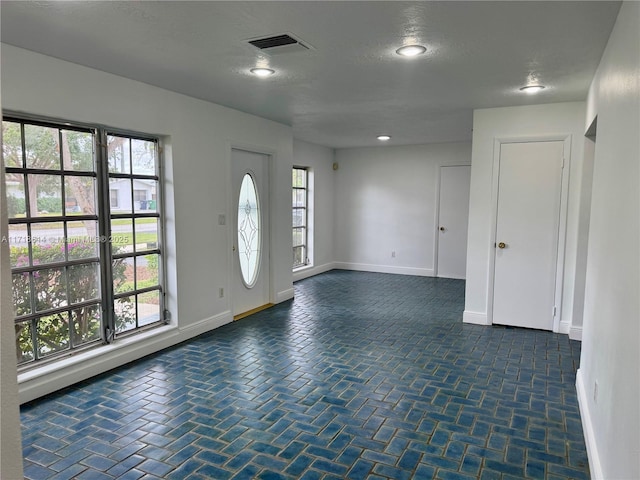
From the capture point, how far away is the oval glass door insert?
548 cm

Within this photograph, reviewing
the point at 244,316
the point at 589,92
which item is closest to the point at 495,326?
the point at 589,92

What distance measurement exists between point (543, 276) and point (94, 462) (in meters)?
4.57

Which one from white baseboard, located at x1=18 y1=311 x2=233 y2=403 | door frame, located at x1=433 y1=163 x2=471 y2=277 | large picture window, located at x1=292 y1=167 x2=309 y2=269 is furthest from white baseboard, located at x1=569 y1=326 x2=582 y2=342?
large picture window, located at x1=292 y1=167 x2=309 y2=269

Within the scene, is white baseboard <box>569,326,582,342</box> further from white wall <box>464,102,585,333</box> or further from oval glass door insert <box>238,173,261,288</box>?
oval glass door insert <box>238,173,261,288</box>

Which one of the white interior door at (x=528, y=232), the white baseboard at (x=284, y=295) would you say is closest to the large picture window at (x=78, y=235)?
the white baseboard at (x=284, y=295)

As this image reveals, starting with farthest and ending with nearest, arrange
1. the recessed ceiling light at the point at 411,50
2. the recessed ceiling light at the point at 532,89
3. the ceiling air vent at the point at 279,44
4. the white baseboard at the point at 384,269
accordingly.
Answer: the white baseboard at the point at 384,269, the recessed ceiling light at the point at 532,89, the recessed ceiling light at the point at 411,50, the ceiling air vent at the point at 279,44

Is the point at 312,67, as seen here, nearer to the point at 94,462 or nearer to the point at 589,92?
the point at 589,92

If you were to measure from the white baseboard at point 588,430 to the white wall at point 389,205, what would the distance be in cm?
503

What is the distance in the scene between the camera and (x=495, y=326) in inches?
200

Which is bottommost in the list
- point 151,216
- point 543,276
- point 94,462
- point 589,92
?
point 94,462

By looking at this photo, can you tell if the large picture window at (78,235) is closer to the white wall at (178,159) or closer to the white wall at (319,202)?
the white wall at (178,159)

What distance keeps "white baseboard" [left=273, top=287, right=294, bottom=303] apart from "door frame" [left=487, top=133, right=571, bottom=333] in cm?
275

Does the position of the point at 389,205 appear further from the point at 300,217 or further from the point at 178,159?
the point at 178,159

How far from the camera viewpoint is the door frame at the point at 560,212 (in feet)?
15.4
